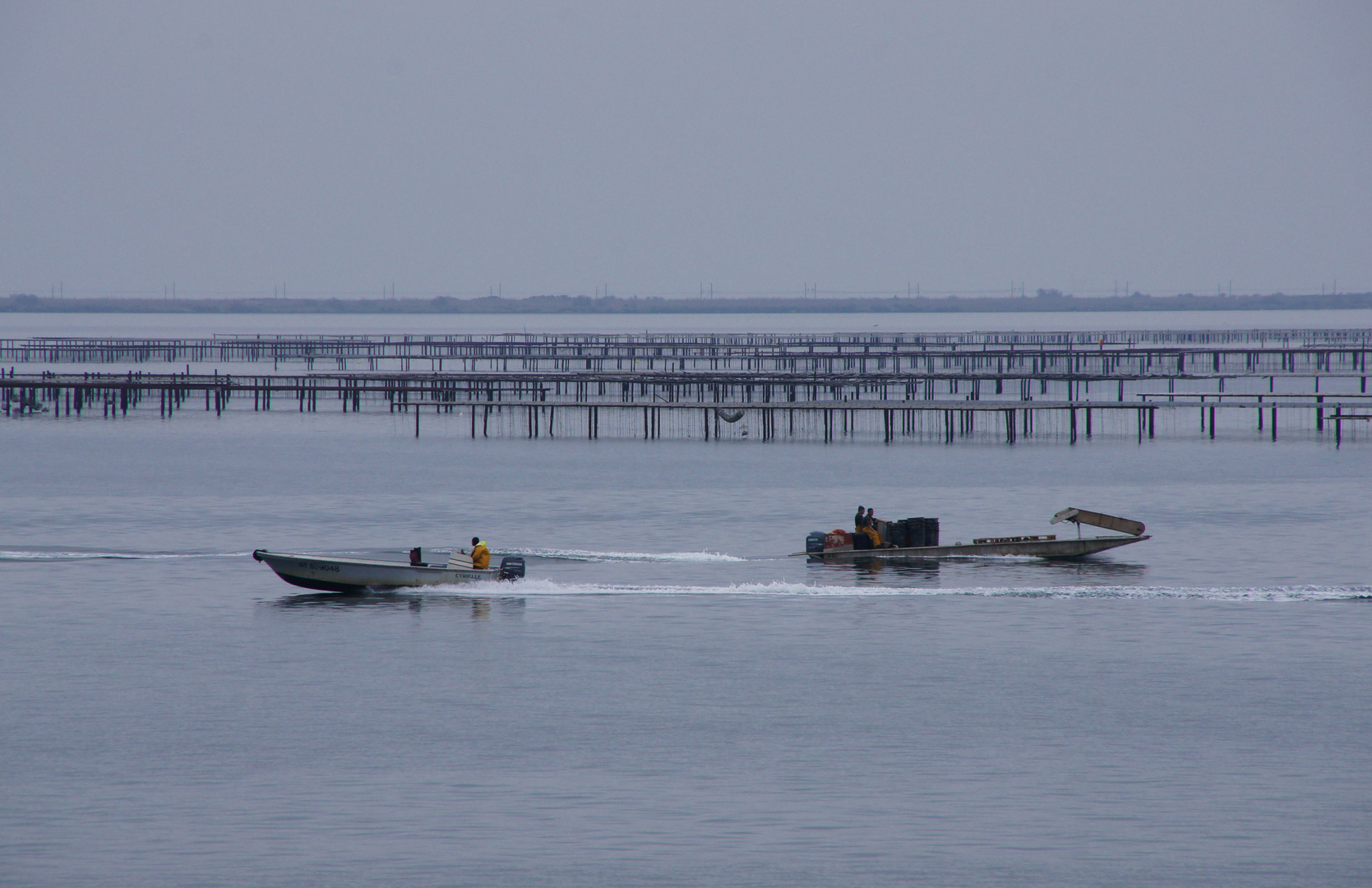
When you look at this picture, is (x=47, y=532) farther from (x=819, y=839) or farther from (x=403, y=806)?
(x=819, y=839)

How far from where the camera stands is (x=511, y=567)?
46031 mm

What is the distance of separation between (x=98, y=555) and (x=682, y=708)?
102ft

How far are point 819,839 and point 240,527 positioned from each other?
44.7 meters

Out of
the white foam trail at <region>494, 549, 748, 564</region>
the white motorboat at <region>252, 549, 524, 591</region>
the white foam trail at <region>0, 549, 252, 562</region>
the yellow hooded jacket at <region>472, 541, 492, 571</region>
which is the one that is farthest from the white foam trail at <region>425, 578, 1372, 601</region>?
the white foam trail at <region>0, 549, 252, 562</region>

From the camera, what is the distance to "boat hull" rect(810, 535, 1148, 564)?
170 feet

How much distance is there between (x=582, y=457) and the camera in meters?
96.1

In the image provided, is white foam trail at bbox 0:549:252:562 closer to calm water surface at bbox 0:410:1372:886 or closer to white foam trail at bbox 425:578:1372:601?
calm water surface at bbox 0:410:1372:886

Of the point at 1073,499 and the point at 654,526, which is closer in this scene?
the point at 654,526

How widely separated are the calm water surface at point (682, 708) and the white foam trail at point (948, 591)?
195 millimetres

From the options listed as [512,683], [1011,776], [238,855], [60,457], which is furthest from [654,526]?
[60,457]

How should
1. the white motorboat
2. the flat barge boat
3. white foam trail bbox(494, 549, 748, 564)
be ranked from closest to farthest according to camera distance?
the white motorboat → the flat barge boat → white foam trail bbox(494, 549, 748, 564)

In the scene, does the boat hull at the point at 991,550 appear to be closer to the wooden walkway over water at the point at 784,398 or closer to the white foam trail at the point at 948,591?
the white foam trail at the point at 948,591

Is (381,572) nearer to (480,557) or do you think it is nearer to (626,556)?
(480,557)

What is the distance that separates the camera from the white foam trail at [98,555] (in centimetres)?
5338
